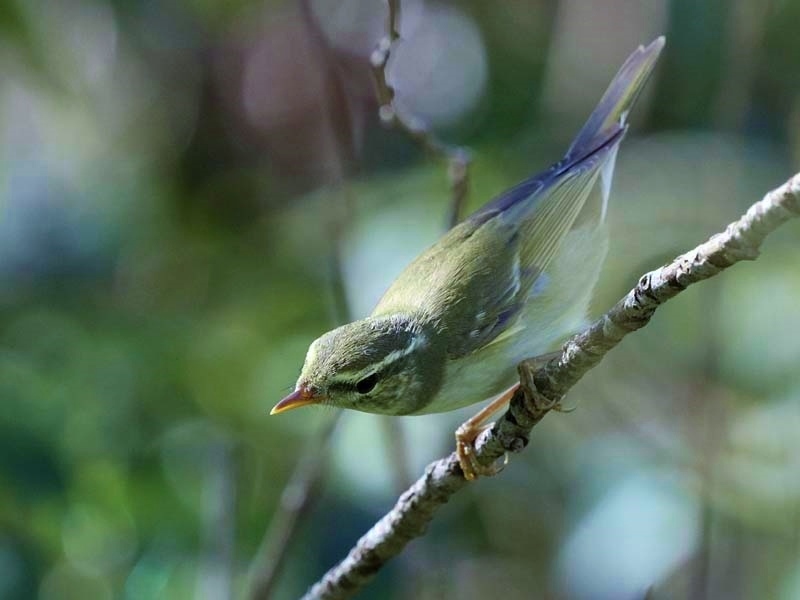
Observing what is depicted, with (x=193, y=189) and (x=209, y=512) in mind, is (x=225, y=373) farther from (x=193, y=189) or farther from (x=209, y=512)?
(x=193, y=189)

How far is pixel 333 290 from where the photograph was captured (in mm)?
3287

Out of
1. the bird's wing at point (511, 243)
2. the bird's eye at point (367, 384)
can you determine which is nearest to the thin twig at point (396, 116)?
the bird's wing at point (511, 243)

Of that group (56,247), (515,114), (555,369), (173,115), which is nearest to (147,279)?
(56,247)

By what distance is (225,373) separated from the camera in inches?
162

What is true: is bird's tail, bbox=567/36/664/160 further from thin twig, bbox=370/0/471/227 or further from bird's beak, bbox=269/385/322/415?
bird's beak, bbox=269/385/322/415

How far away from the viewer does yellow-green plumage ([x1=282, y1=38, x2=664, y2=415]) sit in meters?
2.84

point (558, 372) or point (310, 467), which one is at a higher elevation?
point (558, 372)

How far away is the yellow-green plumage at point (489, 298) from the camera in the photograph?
9.33 ft

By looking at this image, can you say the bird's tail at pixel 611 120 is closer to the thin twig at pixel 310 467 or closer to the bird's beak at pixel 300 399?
the thin twig at pixel 310 467

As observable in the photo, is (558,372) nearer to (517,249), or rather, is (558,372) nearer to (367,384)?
(367,384)

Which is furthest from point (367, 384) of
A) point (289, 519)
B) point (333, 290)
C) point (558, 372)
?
point (558, 372)

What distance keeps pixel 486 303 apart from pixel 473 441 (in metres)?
0.47

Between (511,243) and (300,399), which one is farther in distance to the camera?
(511,243)

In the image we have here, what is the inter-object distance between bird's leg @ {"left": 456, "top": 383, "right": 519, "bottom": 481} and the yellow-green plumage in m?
0.05
